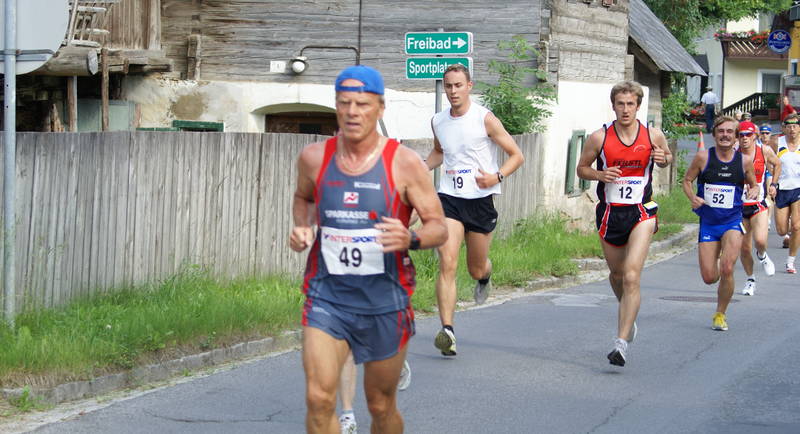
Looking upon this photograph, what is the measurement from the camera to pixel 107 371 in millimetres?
7984

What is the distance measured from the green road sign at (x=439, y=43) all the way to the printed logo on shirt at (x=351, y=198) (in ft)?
24.8

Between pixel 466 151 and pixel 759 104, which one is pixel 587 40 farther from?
pixel 759 104

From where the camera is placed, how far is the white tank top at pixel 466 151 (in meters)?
9.19

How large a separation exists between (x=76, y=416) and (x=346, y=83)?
3.07m

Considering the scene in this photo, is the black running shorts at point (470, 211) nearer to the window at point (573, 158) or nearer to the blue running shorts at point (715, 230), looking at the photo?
the blue running shorts at point (715, 230)

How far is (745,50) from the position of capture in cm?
6438

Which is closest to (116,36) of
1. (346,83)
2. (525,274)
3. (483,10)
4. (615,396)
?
(483,10)

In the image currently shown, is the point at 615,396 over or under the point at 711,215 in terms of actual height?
under

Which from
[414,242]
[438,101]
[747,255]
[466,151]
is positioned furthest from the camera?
[747,255]

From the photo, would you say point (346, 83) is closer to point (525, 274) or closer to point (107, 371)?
point (107, 371)

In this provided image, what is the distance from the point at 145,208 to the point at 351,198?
5.65 meters

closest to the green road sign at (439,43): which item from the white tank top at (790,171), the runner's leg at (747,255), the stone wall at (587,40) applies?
the runner's leg at (747,255)

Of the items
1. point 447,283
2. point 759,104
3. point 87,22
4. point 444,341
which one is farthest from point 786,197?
point 759,104

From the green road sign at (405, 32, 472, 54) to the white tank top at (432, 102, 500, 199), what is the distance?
11.4 ft
